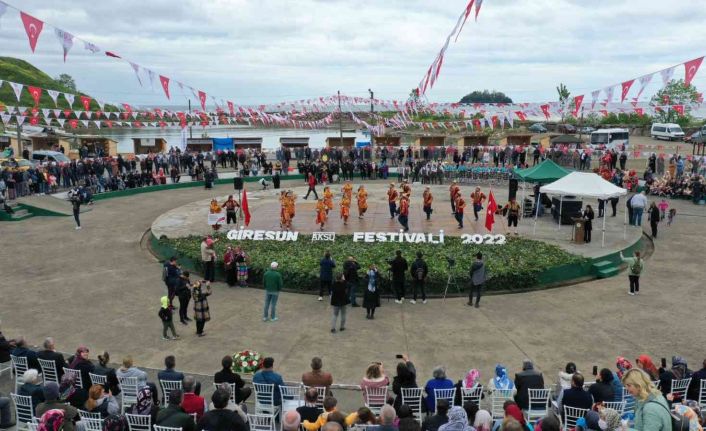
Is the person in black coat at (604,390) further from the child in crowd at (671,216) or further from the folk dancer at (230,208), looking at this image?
the child in crowd at (671,216)

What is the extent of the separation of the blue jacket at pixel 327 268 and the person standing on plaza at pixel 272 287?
60.7 inches

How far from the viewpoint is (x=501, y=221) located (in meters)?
23.7

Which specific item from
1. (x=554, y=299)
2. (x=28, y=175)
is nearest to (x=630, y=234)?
(x=554, y=299)

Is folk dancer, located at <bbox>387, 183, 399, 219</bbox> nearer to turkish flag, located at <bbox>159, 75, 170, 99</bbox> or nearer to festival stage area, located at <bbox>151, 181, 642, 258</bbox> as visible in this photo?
festival stage area, located at <bbox>151, 181, 642, 258</bbox>

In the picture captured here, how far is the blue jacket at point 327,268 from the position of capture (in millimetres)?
14719

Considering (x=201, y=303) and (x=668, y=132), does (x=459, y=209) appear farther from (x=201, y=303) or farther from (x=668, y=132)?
(x=668, y=132)

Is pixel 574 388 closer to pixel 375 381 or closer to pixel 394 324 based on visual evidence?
pixel 375 381

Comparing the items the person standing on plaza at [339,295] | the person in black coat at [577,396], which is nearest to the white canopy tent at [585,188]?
the person standing on plaza at [339,295]

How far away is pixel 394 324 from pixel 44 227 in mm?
18460

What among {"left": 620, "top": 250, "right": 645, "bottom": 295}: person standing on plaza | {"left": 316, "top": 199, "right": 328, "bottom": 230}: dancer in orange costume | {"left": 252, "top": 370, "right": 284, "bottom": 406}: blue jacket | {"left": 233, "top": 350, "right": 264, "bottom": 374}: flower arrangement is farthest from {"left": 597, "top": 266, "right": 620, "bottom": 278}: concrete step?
{"left": 252, "top": 370, "right": 284, "bottom": 406}: blue jacket

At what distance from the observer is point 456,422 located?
661 cm

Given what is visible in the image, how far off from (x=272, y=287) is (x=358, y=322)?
2220 mm

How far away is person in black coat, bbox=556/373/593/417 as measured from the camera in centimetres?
775

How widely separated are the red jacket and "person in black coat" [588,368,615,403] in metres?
5.45
